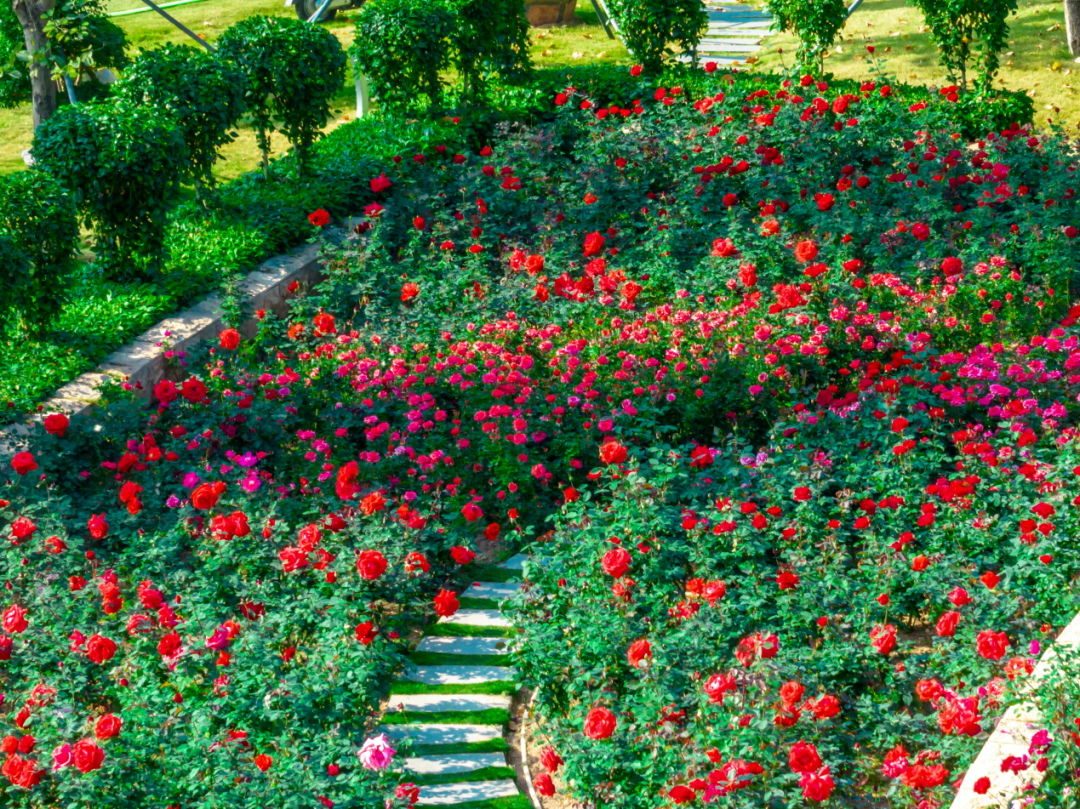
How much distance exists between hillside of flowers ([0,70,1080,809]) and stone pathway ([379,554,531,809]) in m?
0.18

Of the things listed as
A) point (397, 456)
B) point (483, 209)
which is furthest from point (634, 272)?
point (397, 456)

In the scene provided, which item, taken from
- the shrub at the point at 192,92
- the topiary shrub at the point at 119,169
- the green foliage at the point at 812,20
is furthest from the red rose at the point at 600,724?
the green foliage at the point at 812,20

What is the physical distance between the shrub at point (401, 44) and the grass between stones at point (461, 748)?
25.6 ft

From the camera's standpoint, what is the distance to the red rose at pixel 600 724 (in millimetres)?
4305

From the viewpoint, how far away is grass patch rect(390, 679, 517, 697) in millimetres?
5473

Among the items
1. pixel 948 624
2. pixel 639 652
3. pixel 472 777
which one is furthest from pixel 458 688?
pixel 948 624

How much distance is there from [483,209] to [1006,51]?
8.24 metres

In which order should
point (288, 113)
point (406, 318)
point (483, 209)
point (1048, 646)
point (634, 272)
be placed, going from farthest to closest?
point (288, 113) → point (483, 209) → point (634, 272) → point (406, 318) → point (1048, 646)

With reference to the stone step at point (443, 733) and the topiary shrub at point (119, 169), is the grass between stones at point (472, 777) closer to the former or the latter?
the stone step at point (443, 733)

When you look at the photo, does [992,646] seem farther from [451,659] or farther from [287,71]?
[287,71]

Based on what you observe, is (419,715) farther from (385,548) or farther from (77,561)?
(77,561)

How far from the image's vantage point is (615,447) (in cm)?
562

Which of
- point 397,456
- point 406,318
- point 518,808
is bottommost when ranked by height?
point 518,808

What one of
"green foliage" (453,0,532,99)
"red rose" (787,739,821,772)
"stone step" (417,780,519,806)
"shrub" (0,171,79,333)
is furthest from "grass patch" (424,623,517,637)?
"green foliage" (453,0,532,99)
